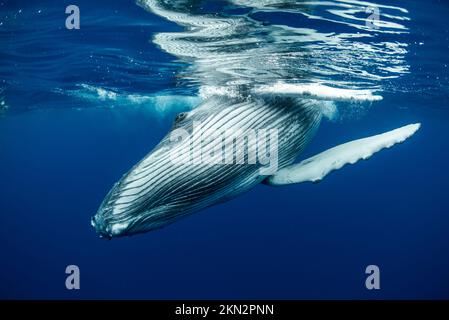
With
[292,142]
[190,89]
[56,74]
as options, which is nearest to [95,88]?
[56,74]

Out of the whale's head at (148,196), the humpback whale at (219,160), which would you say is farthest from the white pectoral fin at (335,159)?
the whale's head at (148,196)

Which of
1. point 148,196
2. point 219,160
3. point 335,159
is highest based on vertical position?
point 335,159

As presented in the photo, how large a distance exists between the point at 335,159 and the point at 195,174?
76.8 inches

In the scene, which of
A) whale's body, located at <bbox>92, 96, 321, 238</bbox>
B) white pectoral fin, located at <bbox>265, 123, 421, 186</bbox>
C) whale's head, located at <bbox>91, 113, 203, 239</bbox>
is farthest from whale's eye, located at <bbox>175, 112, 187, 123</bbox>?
white pectoral fin, located at <bbox>265, 123, 421, 186</bbox>

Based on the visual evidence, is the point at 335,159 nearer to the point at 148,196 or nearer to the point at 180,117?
the point at 180,117

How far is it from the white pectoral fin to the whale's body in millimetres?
166

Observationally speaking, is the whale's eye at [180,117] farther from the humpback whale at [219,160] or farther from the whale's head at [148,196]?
the whale's head at [148,196]

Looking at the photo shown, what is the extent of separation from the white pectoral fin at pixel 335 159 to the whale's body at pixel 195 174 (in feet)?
0.54

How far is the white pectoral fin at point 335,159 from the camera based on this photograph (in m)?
4.48

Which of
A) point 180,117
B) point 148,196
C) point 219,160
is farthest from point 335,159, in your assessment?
point 148,196

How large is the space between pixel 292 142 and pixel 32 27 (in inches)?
321

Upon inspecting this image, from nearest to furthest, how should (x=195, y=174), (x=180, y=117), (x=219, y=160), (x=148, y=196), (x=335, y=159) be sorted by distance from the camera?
(x=148, y=196) < (x=195, y=174) < (x=219, y=160) < (x=180, y=117) < (x=335, y=159)

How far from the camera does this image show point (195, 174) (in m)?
3.49
